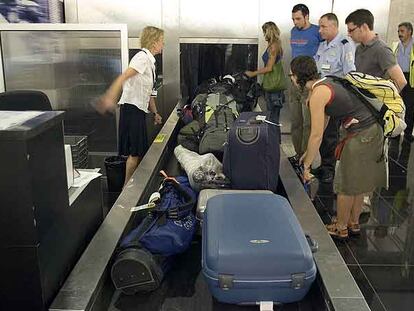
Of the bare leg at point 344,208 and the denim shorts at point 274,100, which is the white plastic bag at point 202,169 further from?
the denim shorts at point 274,100

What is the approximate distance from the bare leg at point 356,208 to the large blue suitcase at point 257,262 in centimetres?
158

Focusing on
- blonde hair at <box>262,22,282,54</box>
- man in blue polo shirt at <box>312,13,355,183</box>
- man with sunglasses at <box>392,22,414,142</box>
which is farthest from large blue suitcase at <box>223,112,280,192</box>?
man with sunglasses at <box>392,22,414,142</box>

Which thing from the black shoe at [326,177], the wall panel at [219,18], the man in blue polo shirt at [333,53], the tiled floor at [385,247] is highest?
the wall panel at [219,18]

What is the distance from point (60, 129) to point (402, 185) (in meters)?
3.77

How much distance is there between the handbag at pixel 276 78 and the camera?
18.4ft

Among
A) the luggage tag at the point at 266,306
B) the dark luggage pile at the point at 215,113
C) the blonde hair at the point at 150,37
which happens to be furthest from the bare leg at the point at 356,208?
the blonde hair at the point at 150,37

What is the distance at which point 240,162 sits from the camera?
2.67 meters

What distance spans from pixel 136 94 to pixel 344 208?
6.24 ft

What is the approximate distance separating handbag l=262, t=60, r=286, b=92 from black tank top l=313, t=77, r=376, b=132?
2.79 metres

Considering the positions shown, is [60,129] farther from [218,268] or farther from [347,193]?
[347,193]

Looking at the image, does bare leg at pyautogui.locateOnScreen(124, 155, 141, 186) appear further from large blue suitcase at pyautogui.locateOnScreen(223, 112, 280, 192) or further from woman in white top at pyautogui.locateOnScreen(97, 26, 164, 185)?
large blue suitcase at pyautogui.locateOnScreen(223, 112, 280, 192)

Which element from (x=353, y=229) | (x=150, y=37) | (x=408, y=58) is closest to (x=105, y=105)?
(x=150, y=37)

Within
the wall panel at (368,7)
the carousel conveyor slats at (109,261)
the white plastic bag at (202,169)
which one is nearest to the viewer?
the carousel conveyor slats at (109,261)

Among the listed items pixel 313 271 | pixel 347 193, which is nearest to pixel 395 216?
pixel 347 193
